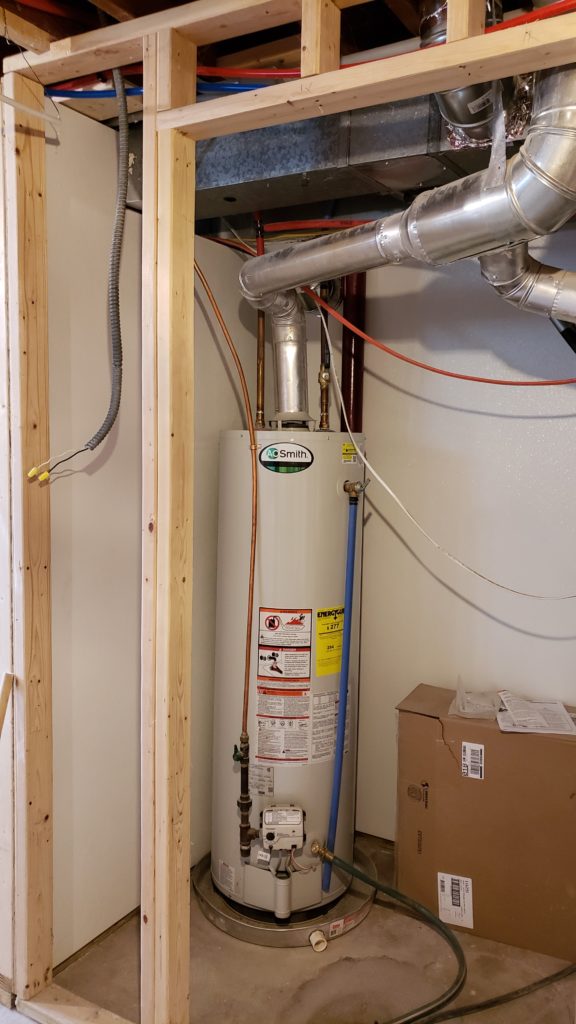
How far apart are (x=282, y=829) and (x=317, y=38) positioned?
1.97 meters

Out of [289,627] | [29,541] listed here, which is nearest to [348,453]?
[289,627]

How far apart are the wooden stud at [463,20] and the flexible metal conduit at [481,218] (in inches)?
7.3

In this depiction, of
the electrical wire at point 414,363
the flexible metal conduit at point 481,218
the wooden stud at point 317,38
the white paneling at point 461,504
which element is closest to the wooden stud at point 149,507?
the wooden stud at point 317,38

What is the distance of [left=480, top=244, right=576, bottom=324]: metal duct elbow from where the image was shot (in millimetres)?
1813

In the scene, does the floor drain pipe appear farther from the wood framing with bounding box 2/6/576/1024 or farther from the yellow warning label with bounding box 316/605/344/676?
the wood framing with bounding box 2/6/576/1024

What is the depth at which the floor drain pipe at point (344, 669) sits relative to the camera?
2269 millimetres

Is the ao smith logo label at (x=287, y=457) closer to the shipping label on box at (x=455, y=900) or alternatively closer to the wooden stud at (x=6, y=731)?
the wooden stud at (x=6, y=731)

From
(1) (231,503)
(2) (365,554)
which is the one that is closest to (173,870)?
(1) (231,503)

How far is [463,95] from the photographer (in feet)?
4.91

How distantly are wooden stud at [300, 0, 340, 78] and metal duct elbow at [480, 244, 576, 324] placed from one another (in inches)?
24.4

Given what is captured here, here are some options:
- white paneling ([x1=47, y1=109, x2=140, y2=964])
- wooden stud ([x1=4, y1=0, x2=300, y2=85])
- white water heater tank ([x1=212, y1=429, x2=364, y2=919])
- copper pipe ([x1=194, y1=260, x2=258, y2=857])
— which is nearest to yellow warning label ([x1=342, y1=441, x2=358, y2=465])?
white water heater tank ([x1=212, y1=429, x2=364, y2=919])

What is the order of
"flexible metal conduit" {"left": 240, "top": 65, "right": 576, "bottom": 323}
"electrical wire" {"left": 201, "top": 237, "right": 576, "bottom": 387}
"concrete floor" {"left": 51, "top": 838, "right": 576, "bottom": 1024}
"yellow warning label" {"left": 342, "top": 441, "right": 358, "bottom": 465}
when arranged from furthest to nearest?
"yellow warning label" {"left": 342, "top": 441, "right": 358, "bottom": 465}, "electrical wire" {"left": 201, "top": 237, "right": 576, "bottom": 387}, "concrete floor" {"left": 51, "top": 838, "right": 576, "bottom": 1024}, "flexible metal conduit" {"left": 240, "top": 65, "right": 576, "bottom": 323}

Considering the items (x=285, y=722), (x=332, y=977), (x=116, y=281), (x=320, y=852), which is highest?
(x=116, y=281)

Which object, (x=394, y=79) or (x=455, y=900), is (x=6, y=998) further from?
(x=394, y=79)
